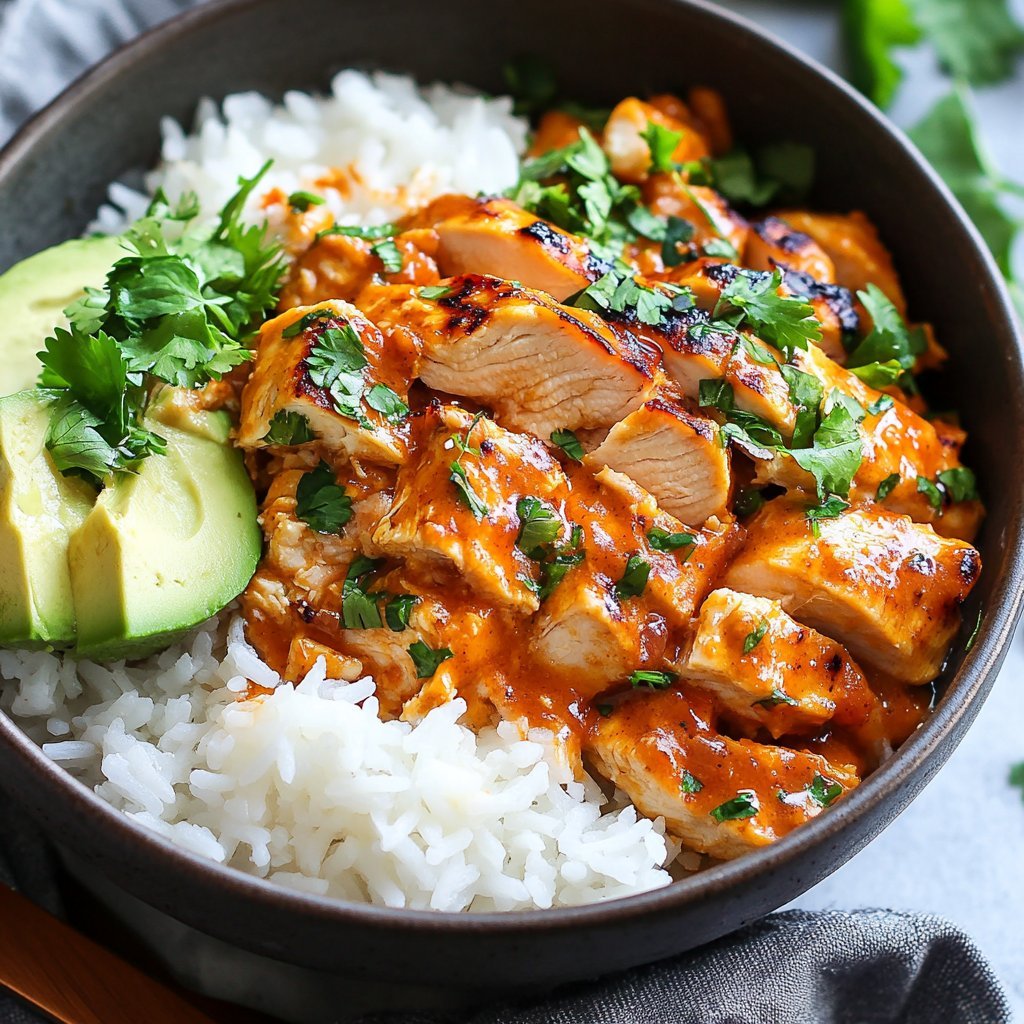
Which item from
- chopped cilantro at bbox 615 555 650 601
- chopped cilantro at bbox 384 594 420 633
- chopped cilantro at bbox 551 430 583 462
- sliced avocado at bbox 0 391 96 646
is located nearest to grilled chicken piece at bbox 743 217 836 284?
chopped cilantro at bbox 551 430 583 462

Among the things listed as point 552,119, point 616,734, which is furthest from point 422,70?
point 616,734

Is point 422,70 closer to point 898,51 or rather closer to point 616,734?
point 898,51

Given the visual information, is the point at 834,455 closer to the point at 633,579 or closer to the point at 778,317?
the point at 778,317

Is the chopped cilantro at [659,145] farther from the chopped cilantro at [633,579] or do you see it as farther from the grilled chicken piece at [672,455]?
the chopped cilantro at [633,579]

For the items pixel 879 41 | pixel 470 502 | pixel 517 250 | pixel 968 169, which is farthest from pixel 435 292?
pixel 879 41

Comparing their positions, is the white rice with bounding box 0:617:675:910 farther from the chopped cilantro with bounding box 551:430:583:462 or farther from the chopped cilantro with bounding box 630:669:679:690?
the chopped cilantro with bounding box 551:430:583:462

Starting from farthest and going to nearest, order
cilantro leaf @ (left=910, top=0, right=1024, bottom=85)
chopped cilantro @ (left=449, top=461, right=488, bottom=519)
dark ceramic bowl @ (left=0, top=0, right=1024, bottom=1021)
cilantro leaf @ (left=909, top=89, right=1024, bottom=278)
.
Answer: cilantro leaf @ (left=910, top=0, right=1024, bottom=85)
cilantro leaf @ (left=909, top=89, right=1024, bottom=278)
chopped cilantro @ (left=449, top=461, right=488, bottom=519)
dark ceramic bowl @ (left=0, top=0, right=1024, bottom=1021)
